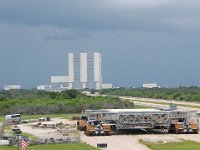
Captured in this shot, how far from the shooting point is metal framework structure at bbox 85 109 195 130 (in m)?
75.0

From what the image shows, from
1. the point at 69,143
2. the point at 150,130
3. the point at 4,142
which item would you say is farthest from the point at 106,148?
the point at 150,130

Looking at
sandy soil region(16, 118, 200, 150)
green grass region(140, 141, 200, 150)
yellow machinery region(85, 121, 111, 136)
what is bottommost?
green grass region(140, 141, 200, 150)

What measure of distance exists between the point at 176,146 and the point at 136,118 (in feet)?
58.6

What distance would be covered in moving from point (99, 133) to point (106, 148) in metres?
14.8

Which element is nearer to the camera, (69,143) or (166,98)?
(69,143)

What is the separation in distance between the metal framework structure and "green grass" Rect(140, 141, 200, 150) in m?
14.0

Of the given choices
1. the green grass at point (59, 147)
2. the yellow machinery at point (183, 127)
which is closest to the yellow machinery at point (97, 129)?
the yellow machinery at point (183, 127)

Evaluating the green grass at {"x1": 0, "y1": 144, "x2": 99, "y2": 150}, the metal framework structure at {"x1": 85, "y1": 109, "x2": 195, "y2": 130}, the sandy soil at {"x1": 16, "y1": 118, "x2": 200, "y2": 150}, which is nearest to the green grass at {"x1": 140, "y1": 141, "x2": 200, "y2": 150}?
the sandy soil at {"x1": 16, "y1": 118, "x2": 200, "y2": 150}

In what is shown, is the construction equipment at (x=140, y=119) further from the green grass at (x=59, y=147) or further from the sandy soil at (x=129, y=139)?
the green grass at (x=59, y=147)

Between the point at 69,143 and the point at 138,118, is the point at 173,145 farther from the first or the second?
the point at 138,118

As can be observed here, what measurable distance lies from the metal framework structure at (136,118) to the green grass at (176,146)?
45.9 ft

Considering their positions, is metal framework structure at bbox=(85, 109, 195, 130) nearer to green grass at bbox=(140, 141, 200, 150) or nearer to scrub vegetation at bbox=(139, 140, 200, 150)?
scrub vegetation at bbox=(139, 140, 200, 150)

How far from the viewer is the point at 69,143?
59969 millimetres

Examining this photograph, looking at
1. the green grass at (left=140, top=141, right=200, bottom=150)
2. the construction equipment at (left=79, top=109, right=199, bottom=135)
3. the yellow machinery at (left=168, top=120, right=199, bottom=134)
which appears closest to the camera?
the green grass at (left=140, top=141, right=200, bottom=150)
